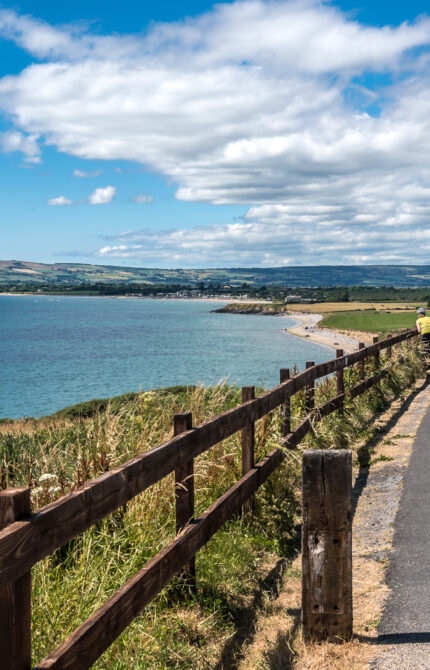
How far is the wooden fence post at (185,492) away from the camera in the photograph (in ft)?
16.0

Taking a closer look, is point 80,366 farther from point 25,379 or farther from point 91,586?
point 91,586

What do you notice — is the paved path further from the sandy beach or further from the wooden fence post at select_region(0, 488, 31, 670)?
the sandy beach

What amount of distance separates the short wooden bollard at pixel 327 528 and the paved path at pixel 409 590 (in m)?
0.46

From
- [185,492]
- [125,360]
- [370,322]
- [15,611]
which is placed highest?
[15,611]

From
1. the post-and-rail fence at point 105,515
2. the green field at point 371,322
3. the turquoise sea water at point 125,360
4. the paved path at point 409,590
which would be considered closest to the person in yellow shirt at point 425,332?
the paved path at point 409,590

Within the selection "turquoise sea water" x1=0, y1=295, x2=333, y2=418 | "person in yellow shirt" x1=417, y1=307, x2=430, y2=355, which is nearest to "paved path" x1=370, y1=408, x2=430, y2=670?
"person in yellow shirt" x1=417, y1=307, x2=430, y2=355

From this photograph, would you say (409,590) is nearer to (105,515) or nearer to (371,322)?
(105,515)

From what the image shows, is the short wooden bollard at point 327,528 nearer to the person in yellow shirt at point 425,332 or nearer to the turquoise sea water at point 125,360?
the person in yellow shirt at point 425,332

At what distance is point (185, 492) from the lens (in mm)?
4934

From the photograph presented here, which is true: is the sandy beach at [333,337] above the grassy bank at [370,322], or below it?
below

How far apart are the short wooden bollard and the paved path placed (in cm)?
46

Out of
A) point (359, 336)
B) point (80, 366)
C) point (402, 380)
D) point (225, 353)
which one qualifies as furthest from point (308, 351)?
point (402, 380)

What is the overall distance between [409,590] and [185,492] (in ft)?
6.32

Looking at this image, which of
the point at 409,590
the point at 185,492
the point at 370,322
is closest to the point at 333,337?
the point at 370,322
